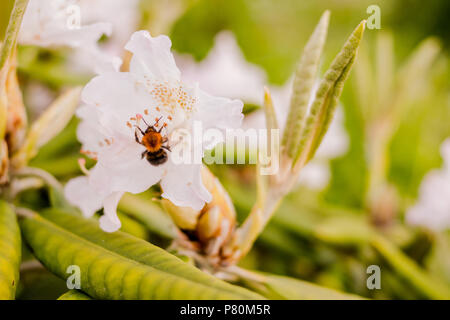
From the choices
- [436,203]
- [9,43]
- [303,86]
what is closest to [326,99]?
[303,86]

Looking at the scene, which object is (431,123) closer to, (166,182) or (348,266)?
(348,266)

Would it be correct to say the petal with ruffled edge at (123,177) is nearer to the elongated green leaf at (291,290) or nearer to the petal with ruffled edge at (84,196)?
the petal with ruffled edge at (84,196)

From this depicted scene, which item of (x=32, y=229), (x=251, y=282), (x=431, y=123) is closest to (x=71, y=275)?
(x=32, y=229)

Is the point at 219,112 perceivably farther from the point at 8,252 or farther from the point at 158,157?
the point at 8,252

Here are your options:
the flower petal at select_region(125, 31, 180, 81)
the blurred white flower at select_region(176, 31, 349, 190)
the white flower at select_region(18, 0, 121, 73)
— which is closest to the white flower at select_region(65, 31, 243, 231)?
the flower petal at select_region(125, 31, 180, 81)

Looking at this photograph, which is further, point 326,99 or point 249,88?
point 249,88

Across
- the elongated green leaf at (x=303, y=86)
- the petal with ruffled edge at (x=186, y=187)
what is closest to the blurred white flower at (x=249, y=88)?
the elongated green leaf at (x=303, y=86)
